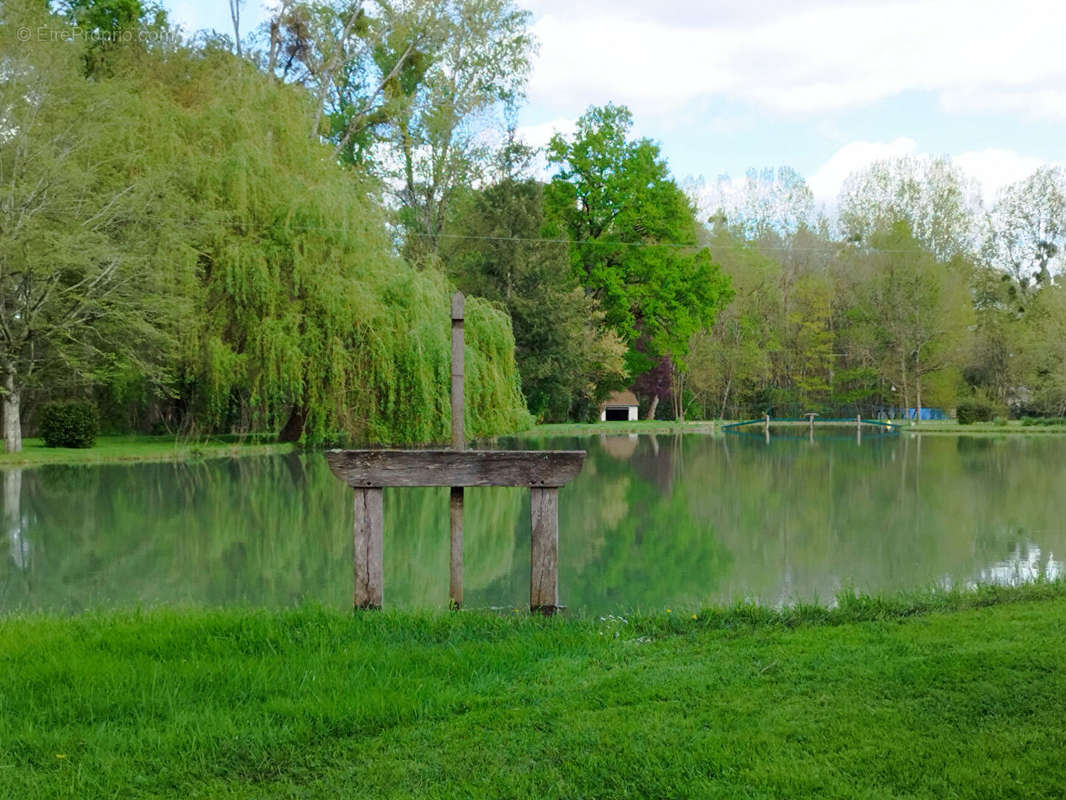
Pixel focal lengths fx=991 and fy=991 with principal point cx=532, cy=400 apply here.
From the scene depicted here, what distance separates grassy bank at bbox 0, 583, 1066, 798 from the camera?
351 centimetres

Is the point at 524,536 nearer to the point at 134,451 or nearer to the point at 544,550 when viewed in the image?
the point at 544,550

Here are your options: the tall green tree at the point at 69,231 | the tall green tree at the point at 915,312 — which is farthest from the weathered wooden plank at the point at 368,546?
the tall green tree at the point at 915,312

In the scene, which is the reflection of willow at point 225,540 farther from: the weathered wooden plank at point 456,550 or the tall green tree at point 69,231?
the tall green tree at point 69,231

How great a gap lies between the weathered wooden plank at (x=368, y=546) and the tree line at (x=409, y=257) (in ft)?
53.7

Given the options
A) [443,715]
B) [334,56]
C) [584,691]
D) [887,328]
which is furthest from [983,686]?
[887,328]

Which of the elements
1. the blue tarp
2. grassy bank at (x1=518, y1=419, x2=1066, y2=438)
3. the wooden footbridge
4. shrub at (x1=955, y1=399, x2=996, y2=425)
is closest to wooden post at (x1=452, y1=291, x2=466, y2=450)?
grassy bank at (x1=518, y1=419, x2=1066, y2=438)

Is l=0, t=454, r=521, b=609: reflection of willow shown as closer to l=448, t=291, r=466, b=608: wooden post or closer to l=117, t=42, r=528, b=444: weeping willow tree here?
l=448, t=291, r=466, b=608: wooden post

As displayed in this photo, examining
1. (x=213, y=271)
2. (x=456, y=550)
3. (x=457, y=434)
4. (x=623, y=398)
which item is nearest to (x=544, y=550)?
(x=456, y=550)

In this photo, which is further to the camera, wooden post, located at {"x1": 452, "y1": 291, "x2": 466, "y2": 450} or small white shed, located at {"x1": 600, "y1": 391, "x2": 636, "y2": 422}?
small white shed, located at {"x1": 600, "y1": 391, "x2": 636, "y2": 422}

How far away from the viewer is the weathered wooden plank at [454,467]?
6.09m

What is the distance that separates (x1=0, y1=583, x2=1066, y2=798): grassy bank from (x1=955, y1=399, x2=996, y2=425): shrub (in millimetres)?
43304

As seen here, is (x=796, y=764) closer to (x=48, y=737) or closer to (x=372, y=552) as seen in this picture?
(x=48, y=737)

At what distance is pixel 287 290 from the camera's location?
2317 centimetres

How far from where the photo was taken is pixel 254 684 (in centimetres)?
459
